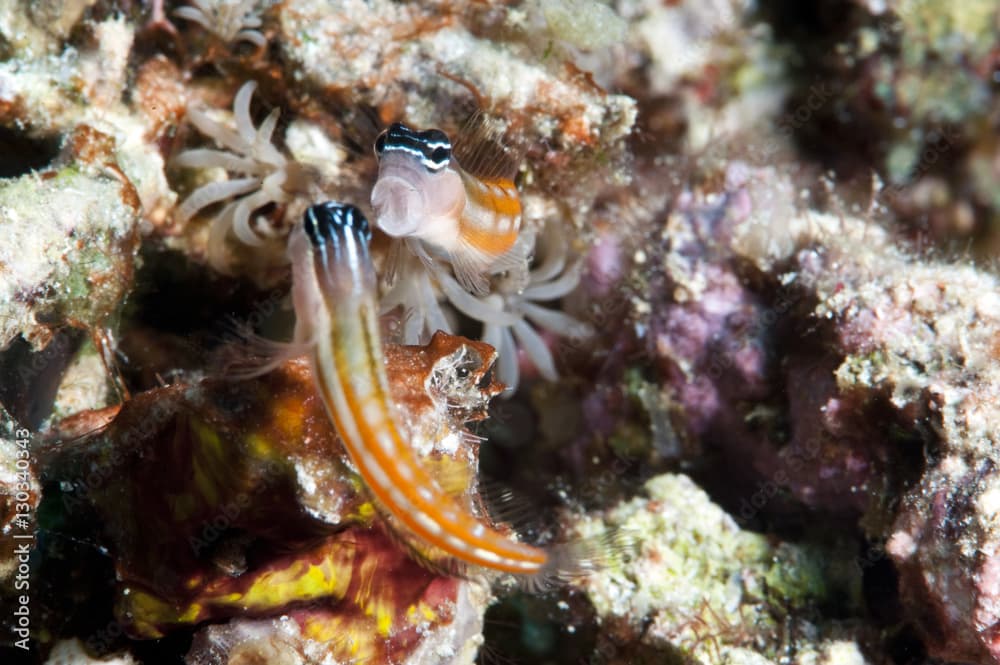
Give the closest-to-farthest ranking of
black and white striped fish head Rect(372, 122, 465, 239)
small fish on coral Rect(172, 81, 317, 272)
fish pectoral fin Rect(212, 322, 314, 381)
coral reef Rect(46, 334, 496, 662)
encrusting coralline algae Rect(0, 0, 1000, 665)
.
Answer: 1. fish pectoral fin Rect(212, 322, 314, 381)
2. coral reef Rect(46, 334, 496, 662)
3. encrusting coralline algae Rect(0, 0, 1000, 665)
4. black and white striped fish head Rect(372, 122, 465, 239)
5. small fish on coral Rect(172, 81, 317, 272)

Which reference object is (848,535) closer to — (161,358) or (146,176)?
(161,358)

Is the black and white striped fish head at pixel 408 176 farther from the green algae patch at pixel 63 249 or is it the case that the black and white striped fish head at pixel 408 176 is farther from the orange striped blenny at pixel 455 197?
the green algae patch at pixel 63 249

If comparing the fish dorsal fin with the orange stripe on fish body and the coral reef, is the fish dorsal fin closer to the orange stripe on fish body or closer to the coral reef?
the orange stripe on fish body

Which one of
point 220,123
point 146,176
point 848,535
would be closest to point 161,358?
point 146,176

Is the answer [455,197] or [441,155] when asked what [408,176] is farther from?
[455,197]

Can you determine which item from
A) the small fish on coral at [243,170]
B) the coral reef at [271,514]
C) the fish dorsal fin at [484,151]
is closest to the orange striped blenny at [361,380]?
the coral reef at [271,514]

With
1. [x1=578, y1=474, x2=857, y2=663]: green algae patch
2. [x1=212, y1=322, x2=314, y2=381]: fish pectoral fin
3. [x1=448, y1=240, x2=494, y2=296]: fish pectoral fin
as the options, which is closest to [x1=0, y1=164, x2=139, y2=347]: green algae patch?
[x1=212, y1=322, x2=314, y2=381]: fish pectoral fin
